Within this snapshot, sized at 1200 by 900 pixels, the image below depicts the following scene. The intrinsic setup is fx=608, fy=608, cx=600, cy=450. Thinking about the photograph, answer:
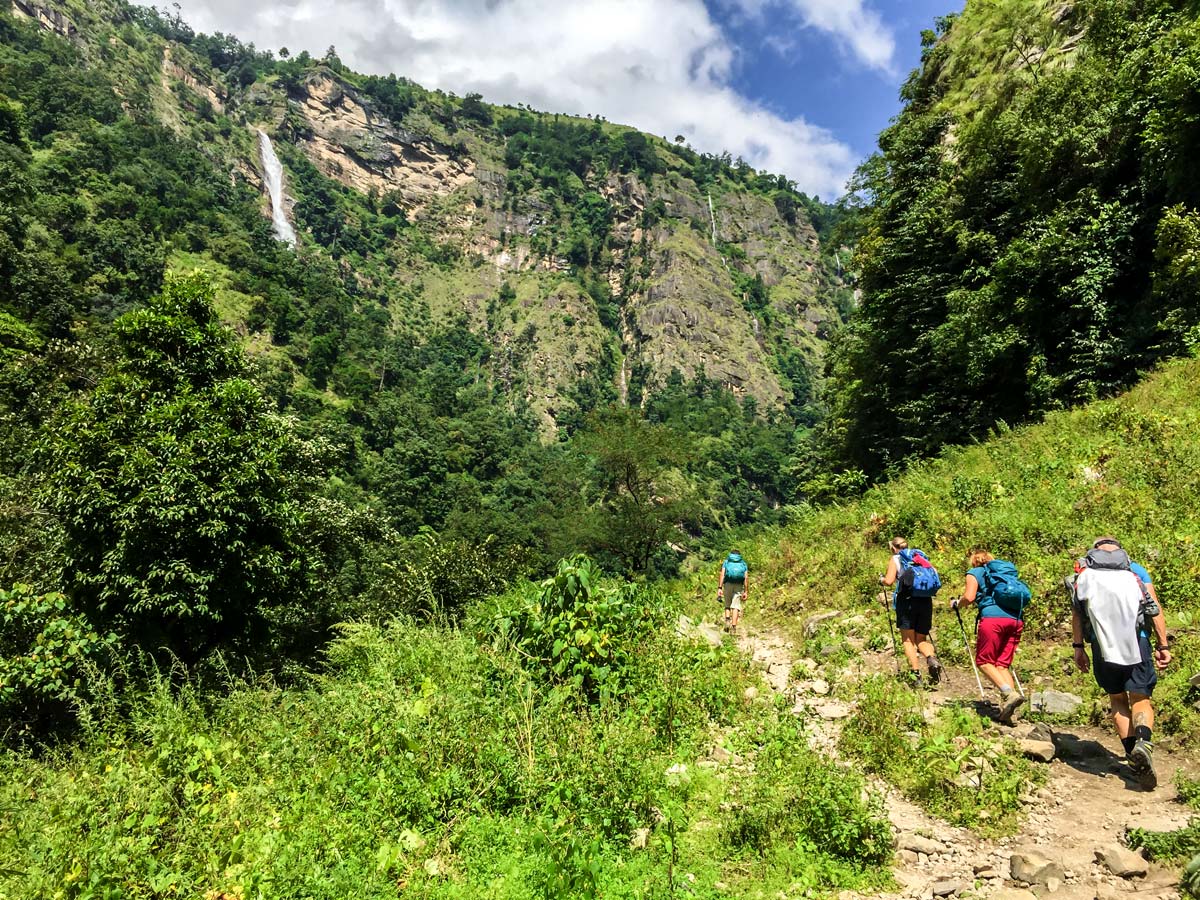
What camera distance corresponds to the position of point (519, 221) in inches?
6560

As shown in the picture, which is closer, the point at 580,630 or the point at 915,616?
the point at 580,630

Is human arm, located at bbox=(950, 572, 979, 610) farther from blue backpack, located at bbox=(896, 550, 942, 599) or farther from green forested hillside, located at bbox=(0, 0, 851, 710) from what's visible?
green forested hillside, located at bbox=(0, 0, 851, 710)

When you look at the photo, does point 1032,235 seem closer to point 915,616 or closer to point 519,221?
point 915,616

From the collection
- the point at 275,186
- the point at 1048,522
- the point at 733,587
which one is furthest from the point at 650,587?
the point at 275,186

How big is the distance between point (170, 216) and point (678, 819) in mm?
92855

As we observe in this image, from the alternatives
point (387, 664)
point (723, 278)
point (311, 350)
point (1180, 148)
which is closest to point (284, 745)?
point (387, 664)

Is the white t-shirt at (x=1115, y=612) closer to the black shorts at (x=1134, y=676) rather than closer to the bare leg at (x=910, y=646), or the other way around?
the black shorts at (x=1134, y=676)

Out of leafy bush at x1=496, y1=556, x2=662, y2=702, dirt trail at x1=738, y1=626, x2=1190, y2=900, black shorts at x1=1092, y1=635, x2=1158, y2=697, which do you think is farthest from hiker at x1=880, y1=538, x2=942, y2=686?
leafy bush at x1=496, y1=556, x2=662, y2=702

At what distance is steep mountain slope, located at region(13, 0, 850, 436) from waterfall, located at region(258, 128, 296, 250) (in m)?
2.63

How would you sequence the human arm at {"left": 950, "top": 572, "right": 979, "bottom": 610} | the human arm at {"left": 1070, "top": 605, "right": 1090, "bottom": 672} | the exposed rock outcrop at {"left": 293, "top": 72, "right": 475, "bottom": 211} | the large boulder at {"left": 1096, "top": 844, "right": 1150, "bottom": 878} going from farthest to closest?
the exposed rock outcrop at {"left": 293, "top": 72, "right": 475, "bottom": 211}
the human arm at {"left": 950, "top": 572, "right": 979, "bottom": 610}
the human arm at {"left": 1070, "top": 605, "right": 1090, "bottom": 672}
the large boulder at {"left": 1096, "top": 844, "right": 1150, "bottom": 878}

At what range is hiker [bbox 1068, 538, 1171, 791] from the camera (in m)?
4.36

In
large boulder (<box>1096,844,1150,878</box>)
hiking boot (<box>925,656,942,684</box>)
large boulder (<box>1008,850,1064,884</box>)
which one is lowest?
large boulder (<box>1008,850,1064,884</box>)

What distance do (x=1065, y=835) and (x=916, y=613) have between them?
2.83m

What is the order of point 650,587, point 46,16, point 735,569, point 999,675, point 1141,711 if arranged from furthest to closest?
point 46,16 < point 735,569 < point 650,587 < point 999,675 < point 1141,711
